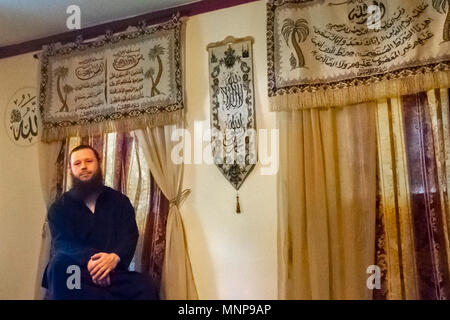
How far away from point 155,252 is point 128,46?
1280mm

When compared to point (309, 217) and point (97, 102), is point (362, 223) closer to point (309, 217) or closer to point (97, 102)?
point (309, 217)

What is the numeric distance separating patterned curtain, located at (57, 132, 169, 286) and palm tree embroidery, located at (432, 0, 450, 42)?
1641mm

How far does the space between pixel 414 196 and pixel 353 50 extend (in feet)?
2.49

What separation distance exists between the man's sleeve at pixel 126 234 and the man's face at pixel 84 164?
11.5 inches

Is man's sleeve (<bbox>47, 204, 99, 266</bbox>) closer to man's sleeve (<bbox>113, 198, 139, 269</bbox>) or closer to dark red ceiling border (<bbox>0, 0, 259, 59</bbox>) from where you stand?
man's sleeve (<bbox>113, 198, 139, 269</bbox>)

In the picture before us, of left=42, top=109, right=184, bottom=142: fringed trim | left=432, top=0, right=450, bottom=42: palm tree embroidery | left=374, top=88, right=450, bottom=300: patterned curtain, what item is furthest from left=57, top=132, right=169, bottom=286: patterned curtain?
left=432, top=0, right=450, bottom=42: palm tree embroidery

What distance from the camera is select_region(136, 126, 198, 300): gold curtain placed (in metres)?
2.06

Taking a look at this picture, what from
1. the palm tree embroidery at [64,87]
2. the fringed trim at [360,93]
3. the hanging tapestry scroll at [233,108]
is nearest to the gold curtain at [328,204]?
the fringed trim at [360,93]

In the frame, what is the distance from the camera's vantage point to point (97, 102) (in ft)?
7.94

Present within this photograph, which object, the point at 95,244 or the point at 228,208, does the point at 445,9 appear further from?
the point at 95,244

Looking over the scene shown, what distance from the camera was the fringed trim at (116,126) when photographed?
221 cm

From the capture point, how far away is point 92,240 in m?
2.09

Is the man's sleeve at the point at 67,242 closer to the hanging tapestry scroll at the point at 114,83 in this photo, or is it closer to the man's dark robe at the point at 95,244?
the man's dark robe at the point at 95,244
